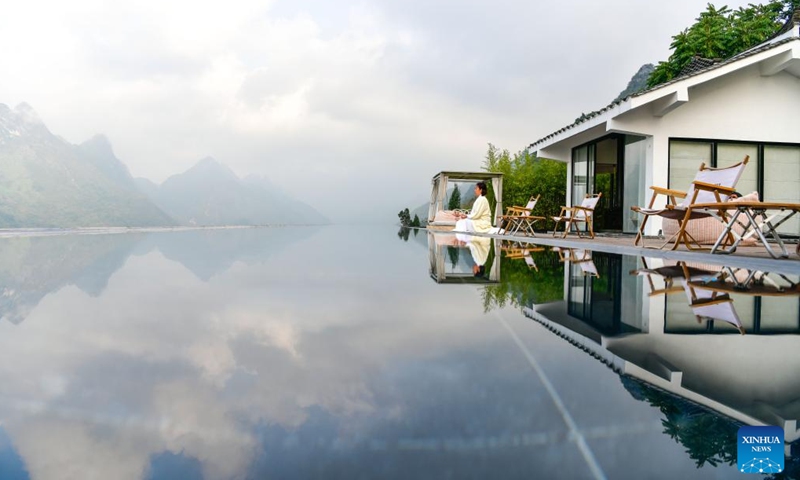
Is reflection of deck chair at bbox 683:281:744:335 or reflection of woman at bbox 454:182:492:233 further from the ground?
reflection of woman at bbox 454:182:492:233

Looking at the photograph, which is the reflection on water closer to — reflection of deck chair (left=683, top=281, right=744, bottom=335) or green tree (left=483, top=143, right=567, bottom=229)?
reflection of deck chair (left=683, top=281, right=744, bottom=335)

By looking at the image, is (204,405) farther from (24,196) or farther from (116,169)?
(116,169)

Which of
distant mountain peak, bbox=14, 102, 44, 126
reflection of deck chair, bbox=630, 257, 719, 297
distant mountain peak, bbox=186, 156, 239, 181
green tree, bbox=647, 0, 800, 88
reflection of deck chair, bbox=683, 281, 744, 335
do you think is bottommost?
reflection of deck chair, bbox=630, 257, 719, 297

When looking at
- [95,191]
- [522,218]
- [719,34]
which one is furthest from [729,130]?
[95,191]

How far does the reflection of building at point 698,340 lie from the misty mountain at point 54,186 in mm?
35045

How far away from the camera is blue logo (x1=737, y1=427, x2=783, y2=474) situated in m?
0.71

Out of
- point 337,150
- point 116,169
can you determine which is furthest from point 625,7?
point 116,169

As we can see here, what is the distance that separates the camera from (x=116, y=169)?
90.8 metres

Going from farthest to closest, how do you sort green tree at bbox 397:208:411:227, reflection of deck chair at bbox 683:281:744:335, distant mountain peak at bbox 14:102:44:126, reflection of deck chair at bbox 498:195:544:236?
distant mountain peak at bbox 14:102:44:126 → green tree at bbox 397:208:411:227 → reflection of deck chair at bbox 498:195:544:236 → reflection of deck chair at bbox 683:281:744:335

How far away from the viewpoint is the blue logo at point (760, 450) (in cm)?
71

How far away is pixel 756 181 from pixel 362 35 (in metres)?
15.2

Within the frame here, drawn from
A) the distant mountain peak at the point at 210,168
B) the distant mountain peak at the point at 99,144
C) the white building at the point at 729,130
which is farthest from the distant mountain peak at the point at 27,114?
the white building at the point at 729,130

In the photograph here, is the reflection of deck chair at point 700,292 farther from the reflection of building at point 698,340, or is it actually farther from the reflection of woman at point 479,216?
the reflection of woman at point 479,216

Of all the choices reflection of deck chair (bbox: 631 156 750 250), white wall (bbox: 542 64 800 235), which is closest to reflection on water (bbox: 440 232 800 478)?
reflection of deck chair (bbox: 631 156 750 250)
